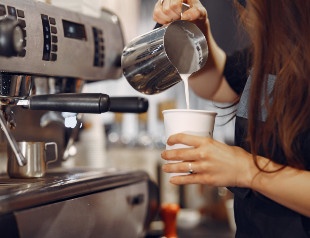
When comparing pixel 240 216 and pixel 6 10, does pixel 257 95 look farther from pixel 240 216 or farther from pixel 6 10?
pixel 6 10

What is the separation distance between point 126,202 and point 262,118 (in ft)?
1.49

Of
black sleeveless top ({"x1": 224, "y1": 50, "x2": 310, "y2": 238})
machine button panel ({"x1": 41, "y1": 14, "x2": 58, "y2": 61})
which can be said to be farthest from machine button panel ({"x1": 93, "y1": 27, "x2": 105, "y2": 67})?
black sleeveless top ({"x1": 224, "y1": 50, "x2": 310, "y2": 238})

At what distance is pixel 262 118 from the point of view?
837mm

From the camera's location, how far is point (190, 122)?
833 millimetres

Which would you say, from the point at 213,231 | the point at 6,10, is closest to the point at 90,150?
the point at 213,231

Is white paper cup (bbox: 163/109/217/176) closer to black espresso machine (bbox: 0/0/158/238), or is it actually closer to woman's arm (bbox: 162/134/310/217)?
woman's arm (bbox: 162/134/310/217)

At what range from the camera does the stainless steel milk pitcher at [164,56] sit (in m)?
0.99

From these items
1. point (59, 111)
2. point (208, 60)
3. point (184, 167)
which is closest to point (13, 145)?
point (59, 111)

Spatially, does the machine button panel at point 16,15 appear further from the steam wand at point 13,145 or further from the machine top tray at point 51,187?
the machine top tray at point 51,187

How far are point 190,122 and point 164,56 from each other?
201mm

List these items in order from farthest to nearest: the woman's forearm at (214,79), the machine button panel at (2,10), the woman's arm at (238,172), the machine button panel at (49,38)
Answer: the woman's forearm at (214,79), the machine button panel at (49,38), the machine button panel at (2,10), the woman's arm at (238,172)

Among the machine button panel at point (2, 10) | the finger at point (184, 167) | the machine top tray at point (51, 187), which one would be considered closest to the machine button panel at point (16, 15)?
the machine button panel at point (2, 10)

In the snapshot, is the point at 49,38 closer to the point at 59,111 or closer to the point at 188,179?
the point at 59,111

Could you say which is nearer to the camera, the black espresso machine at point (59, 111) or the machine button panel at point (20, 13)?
the black espresso machine at point (59, 111)
